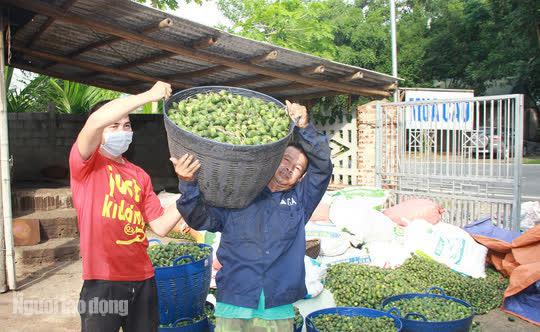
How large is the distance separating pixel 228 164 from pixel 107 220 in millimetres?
812

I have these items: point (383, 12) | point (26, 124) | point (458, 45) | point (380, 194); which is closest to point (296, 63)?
point (380, 194)

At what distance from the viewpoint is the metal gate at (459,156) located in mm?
5645

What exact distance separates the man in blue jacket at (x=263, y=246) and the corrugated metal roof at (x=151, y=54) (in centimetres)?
305

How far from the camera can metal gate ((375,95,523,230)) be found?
5645mm

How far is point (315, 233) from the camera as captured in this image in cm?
550

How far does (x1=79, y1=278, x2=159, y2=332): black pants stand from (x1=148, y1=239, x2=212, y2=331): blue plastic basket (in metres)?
0.88

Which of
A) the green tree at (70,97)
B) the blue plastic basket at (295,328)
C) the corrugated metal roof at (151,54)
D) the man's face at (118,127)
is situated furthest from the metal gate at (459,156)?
the green tree at (70,97)

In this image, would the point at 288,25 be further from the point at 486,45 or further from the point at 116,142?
the point at 116,142

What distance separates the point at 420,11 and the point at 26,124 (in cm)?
2678

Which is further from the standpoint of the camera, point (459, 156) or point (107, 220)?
point (459, 156)

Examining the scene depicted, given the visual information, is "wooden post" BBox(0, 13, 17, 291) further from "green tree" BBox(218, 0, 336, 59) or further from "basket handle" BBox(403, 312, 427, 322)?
"green tree" BBox(218, 0, 336, 59)

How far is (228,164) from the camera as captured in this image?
2.12 m

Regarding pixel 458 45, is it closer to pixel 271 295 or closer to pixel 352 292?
pixel 352 292

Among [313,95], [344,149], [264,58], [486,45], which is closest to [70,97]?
[313,95]
